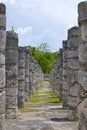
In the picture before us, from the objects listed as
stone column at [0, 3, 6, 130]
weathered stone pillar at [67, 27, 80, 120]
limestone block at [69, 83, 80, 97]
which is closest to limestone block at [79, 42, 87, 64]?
stone column at [0, 3, 6, 130]

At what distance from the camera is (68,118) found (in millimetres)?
10836

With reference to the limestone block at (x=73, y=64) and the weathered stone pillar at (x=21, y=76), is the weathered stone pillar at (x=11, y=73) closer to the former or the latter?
the limestone block at (x=73, y=64)

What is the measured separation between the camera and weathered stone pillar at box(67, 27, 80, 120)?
1091cm

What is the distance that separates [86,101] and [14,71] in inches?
277

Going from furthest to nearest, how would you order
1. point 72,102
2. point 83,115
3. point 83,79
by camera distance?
point 72,102, point 83,79, point 83,115

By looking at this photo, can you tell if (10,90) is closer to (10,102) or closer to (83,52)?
(10,102)

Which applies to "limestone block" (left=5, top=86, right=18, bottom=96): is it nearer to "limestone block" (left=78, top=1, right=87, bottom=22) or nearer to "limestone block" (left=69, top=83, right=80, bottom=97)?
"limestone block" (left=69, top=83, right=80, bottom=97)

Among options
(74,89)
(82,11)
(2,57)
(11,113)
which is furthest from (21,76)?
(82,11)

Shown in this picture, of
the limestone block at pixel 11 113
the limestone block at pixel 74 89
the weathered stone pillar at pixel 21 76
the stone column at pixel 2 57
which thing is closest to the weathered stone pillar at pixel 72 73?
the limestone block at pixel 74 89

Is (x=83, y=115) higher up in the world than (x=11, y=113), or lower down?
higher up

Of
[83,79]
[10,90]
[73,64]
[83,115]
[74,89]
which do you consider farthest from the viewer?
[10,90]

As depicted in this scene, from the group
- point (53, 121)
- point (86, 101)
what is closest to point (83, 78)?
point (86, 101)

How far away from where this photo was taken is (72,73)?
1137cm

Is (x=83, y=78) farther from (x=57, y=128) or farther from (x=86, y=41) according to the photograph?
(x=57, y=128)
